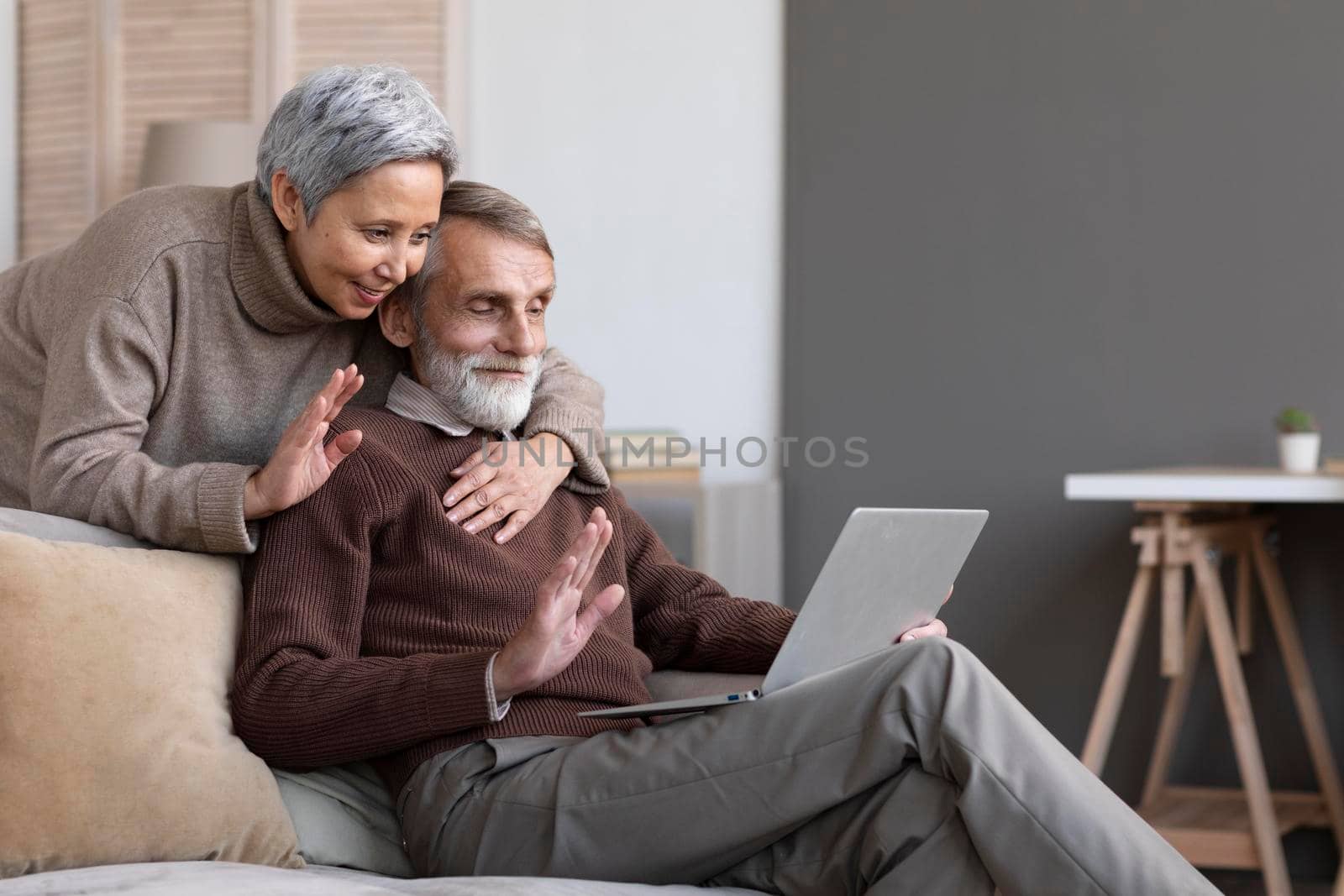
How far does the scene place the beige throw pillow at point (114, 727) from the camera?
4.62 feet

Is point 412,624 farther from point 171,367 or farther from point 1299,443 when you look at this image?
point 1299,443

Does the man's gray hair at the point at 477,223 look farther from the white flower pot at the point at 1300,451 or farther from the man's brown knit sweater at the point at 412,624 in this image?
the white flower pot at the point at 1300,451

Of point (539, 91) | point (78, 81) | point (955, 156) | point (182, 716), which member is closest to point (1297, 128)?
point (955, 156)

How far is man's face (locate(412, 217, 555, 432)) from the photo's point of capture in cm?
190

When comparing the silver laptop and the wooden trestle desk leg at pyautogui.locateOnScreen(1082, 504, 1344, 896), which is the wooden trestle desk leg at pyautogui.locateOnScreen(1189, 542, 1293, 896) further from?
the silver laptop

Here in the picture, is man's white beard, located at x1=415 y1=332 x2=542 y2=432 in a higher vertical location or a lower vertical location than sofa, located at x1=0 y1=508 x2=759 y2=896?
higher

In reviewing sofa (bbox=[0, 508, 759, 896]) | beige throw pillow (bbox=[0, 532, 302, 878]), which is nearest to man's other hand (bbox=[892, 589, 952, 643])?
sofa (bbox=[0, 508, 759, 896])

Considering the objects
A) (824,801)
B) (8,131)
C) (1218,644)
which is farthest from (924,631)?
(8,131)

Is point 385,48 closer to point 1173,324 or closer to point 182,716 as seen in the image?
point 1173,324

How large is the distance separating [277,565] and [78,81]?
296cm

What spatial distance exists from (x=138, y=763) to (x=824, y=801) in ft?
2.33

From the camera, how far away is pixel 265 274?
6.09ft

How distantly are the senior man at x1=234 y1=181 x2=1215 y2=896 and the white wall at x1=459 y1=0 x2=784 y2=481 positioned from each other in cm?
191

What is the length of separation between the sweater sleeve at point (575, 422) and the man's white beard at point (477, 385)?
0.06 metres
